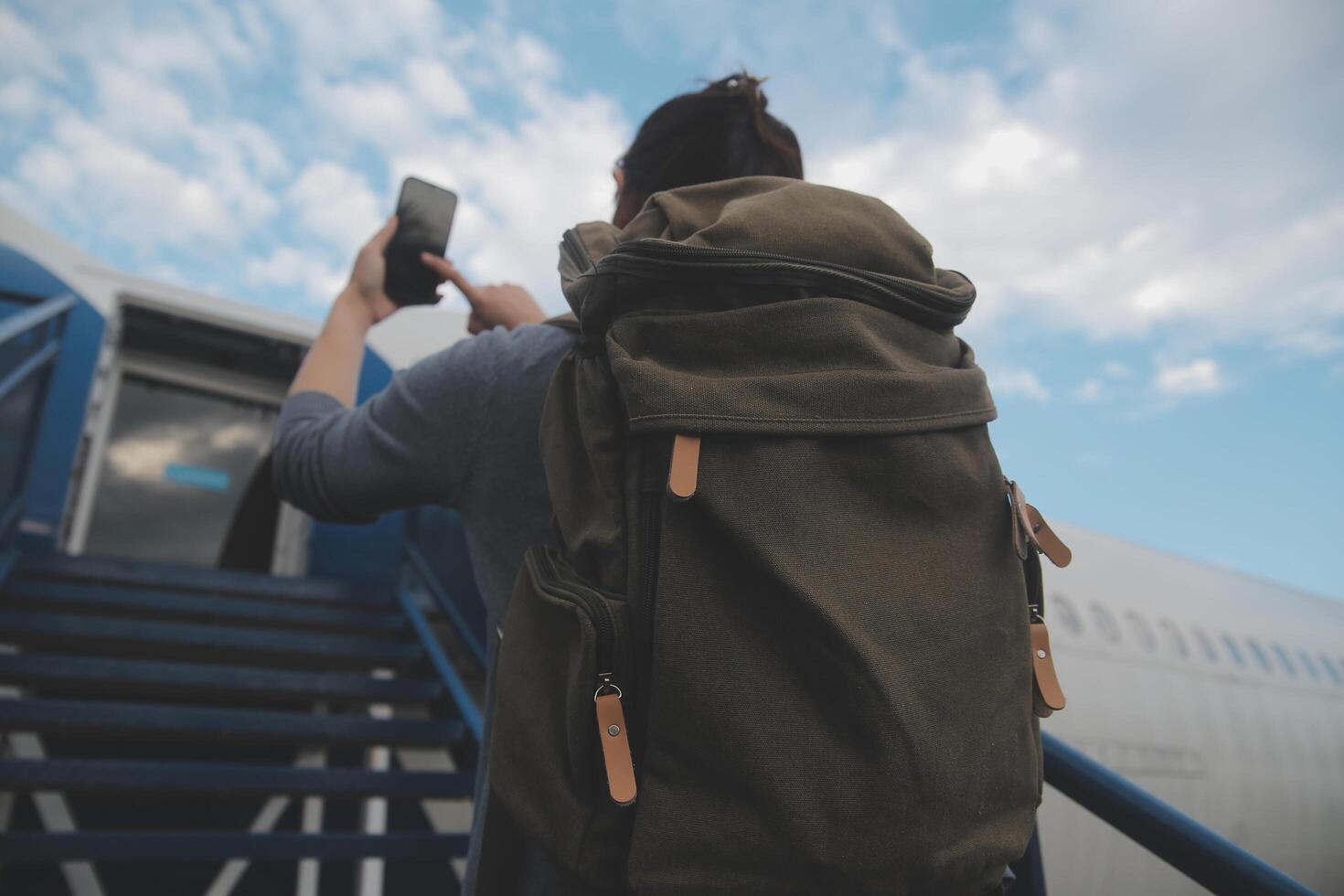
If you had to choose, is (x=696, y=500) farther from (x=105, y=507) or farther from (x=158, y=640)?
(x=105, y=507)

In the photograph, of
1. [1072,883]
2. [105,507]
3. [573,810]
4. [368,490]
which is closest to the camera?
[573,810]

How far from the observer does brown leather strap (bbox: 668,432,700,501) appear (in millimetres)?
708

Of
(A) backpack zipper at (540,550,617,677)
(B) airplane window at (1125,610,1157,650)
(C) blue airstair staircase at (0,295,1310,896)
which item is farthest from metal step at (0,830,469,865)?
(B) airplane window at (1125,610,1157,650)

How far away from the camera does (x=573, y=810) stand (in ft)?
2.33

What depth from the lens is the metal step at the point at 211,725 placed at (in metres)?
2.40

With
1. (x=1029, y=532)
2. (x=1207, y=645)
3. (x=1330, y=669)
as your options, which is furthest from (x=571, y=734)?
(x=1330, y=669)

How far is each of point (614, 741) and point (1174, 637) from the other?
6.52 meters

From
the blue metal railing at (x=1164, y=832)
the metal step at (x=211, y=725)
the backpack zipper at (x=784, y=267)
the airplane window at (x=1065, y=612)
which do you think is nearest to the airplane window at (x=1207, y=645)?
the airplane window at (x=1065, y=612)

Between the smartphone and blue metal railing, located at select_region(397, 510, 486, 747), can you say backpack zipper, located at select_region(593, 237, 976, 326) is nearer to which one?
the smartphone

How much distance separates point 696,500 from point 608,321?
24cm

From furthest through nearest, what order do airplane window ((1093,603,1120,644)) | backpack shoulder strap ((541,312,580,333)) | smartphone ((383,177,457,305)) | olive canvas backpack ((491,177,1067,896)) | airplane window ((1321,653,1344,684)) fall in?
airplane window ((1321,653,1344,684)), airplane window ((1093,603,1120,644)), smartphone ((383,177,457,305)), backpack shoulder strap ((541,312,580,333)), olive canvas backpack ((491,177,1067,896))

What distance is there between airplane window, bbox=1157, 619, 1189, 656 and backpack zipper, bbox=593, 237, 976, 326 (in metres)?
6.09

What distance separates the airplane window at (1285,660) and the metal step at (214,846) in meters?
8.05

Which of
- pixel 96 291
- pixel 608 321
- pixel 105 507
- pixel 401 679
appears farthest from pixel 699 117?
pixel 105 507
